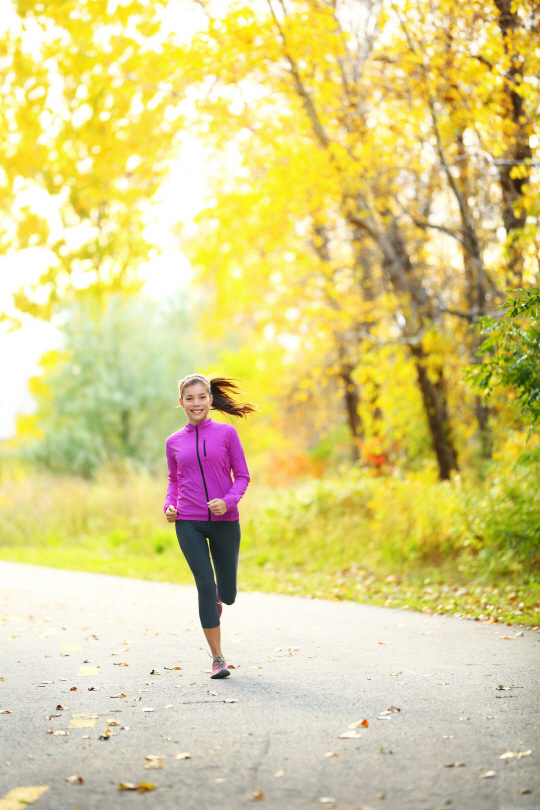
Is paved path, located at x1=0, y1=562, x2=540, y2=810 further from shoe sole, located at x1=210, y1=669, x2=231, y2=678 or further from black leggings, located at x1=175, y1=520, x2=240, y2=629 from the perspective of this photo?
black leggings, located at x1=175, y1=520, x2=240, y2=629

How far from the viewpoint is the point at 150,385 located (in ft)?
77.2

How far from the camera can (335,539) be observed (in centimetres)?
1449

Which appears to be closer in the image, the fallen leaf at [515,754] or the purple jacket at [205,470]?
the fallen leaf at [515,754]

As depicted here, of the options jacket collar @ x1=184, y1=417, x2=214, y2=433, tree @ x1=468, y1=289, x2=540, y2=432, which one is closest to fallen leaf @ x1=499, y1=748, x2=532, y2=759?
jacket collar @ x1=184, y1=417, x2=214, y2=433

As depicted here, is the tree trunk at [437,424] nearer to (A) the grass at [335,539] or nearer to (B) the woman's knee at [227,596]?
(A) the grass at [335,539]

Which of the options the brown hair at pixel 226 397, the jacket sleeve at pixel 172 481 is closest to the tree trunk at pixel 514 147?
the brown hair at pixel 226 397

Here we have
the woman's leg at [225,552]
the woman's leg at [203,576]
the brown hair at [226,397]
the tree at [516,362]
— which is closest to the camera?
the woman's leg at [203,576]

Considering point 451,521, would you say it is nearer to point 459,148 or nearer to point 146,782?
point 459,148

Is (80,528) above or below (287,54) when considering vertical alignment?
below

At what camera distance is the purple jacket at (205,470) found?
621 cm

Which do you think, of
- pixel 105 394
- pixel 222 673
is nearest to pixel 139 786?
pixel 222 673

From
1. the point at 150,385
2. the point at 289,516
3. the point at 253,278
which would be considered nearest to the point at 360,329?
the point at 253,278

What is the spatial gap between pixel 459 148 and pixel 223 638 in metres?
8.29

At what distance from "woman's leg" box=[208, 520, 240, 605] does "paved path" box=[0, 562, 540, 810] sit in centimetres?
60
